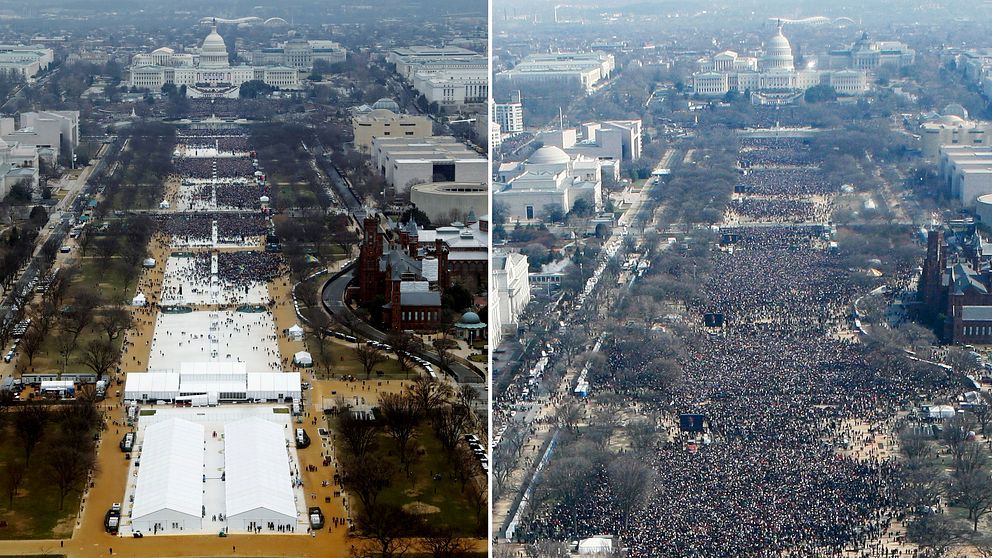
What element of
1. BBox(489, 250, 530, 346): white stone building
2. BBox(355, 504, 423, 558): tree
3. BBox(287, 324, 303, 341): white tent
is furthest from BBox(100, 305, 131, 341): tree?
BBox(355, 504, 423, 558): tree

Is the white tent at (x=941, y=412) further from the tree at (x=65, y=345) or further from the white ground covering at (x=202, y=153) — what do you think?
the white ground covering at (x=202, y=153)

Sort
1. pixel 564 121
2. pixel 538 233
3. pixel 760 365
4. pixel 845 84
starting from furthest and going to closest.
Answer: pixel 564 121 < pixel 845 84 < pixel 538 233 < pixel 760 365

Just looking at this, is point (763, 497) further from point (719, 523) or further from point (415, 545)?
point (415, 545)

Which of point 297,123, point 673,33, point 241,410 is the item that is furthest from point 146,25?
point 241,410

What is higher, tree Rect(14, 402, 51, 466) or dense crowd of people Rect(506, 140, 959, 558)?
dense crowd of people Rect(506, 140, 959, 558)

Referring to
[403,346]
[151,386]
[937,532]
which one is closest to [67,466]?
[151,386]

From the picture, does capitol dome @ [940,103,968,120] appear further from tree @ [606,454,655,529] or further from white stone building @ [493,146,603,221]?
tree @ [606,454,655,529]
